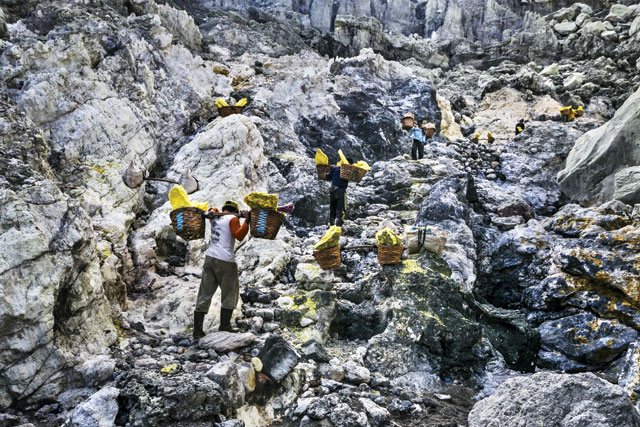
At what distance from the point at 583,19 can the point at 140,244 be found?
36.6 meters

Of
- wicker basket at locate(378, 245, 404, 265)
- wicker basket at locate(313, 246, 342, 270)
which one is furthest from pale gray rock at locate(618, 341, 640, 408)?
wicker basket at locate(313, 246, 342, 270)

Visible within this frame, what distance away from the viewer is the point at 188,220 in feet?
18.2

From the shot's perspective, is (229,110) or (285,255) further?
(229,110)

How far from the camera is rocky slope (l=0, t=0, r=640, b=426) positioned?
13.2ft

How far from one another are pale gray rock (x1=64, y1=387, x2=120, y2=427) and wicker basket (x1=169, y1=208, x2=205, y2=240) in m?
2.35

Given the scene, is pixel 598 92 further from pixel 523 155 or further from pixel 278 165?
pixel 278 165

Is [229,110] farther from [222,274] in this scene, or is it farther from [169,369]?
[169,369]

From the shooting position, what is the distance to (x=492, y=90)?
23000 mm

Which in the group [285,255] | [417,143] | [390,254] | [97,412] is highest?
[417,143]

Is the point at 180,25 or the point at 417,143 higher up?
the point at 180,25

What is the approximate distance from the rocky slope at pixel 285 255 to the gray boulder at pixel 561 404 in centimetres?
Answer: 2

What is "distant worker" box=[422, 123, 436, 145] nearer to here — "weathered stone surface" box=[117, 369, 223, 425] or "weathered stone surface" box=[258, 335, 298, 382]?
"weathered stone surface" box=[258, 335, 298, 382]

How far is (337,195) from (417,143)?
16.7ft

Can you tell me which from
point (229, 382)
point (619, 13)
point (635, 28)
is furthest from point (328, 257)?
point (619, 13)
